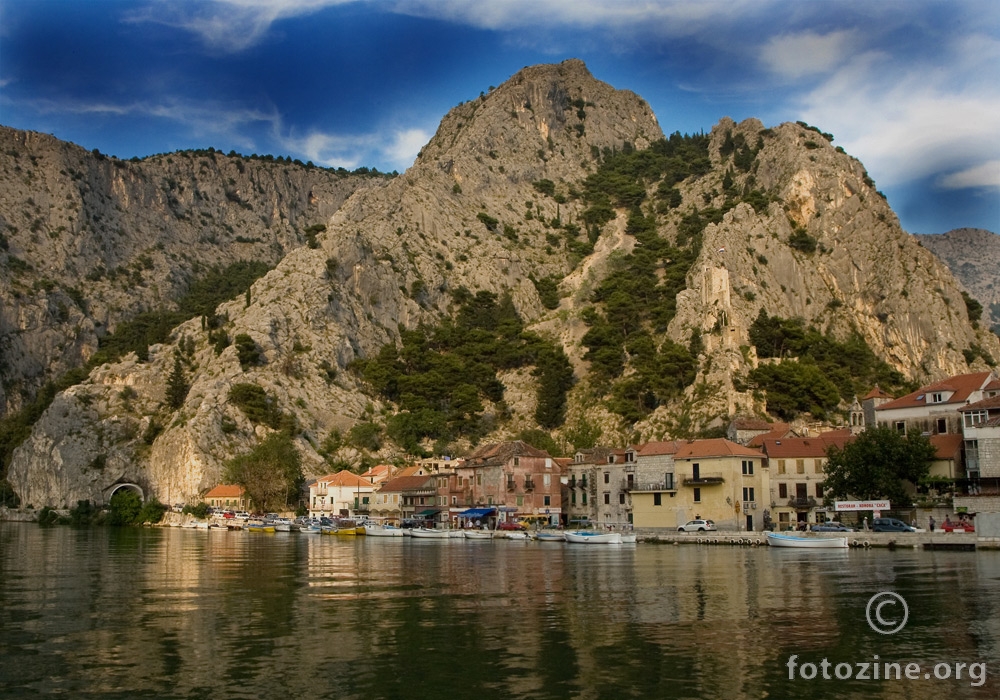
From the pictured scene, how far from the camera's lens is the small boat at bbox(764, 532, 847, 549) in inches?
2357

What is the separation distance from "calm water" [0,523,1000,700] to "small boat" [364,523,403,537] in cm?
3755

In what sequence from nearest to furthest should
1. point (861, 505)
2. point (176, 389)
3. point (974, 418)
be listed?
point (861, 505)
point (974, 418)
point (176, 389)

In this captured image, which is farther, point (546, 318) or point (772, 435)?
point (546, 318)

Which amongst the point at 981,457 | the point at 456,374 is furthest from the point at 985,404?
the point at 456,374

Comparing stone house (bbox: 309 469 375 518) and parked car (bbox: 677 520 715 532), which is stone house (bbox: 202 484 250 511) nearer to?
stone house (bbox: 309 469 375 518)

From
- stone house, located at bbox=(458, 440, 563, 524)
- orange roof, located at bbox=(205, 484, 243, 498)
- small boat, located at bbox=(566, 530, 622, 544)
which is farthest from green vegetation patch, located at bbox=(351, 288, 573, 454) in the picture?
small boat, located at bbox=(566, 530, 622, 544)

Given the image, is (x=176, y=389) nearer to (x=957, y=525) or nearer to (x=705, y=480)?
(x=705, y=480)

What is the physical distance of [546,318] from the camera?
149875 mm

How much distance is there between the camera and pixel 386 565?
50656 mm

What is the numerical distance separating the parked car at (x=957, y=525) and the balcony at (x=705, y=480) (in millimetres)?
16886

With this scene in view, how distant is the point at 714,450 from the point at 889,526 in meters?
16.0

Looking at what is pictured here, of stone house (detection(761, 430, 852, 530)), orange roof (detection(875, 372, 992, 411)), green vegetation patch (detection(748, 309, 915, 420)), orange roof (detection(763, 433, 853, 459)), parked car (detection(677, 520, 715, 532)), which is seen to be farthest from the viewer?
green vegetation patch (detection(748, 309, 915, 420))

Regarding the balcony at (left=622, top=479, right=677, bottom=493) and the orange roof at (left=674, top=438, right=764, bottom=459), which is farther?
the balcony at (left=622, top=479, right=677, bottom=493)

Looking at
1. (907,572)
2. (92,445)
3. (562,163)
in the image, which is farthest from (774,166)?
(907,572)
